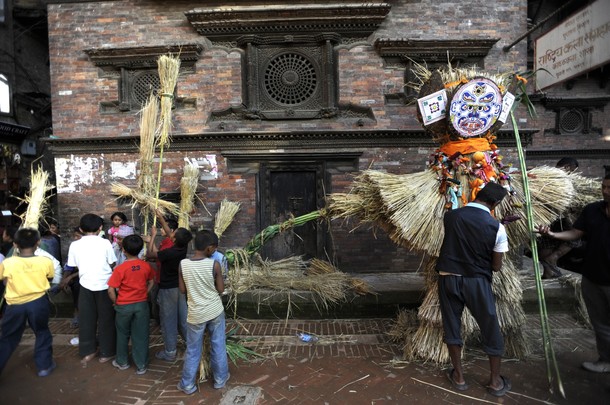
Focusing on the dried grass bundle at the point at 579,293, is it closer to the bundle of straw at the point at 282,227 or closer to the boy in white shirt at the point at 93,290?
the bundle of straw at the point at 282,227

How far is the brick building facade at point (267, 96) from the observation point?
656 centimetres

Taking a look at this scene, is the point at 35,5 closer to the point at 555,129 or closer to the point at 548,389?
the point at 548,389

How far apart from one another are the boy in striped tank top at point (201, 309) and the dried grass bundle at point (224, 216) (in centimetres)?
303

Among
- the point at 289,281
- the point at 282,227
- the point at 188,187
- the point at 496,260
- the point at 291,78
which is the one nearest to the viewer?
the point at 496,260

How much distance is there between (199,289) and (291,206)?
3.84 m

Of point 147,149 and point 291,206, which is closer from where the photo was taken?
point 147,149

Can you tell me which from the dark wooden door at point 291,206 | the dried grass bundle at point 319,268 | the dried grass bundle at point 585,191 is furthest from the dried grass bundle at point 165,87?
the dried grass bundle at point 585,191

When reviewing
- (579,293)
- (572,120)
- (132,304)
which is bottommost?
(579,293)

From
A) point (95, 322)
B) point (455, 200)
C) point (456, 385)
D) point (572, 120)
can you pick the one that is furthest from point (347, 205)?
point (572, 120)

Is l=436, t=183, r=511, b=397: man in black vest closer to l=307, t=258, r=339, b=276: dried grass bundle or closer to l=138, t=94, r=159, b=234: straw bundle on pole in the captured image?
l=307, t=258, r=339, b=276: dried grass bundle

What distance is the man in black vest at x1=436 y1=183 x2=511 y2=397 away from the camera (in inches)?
117

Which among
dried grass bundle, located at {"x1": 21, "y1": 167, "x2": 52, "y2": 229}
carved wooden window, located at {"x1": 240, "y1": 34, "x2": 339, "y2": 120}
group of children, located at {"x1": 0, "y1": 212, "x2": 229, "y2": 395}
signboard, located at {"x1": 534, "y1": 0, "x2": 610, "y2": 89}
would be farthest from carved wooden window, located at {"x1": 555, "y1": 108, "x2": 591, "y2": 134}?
dried grass bundle, located at {"x1": 21, "y1": 167, "x2": 52, "y2": 229}

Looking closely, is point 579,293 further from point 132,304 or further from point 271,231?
point 132,304

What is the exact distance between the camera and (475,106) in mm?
3467
